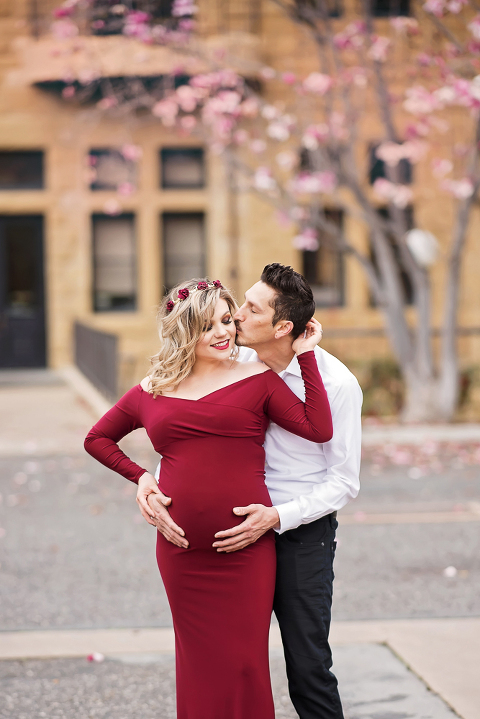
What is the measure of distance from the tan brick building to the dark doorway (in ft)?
0.07

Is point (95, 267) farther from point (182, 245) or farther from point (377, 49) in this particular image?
point (377, 49)

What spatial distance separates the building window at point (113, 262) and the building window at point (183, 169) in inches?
43.1

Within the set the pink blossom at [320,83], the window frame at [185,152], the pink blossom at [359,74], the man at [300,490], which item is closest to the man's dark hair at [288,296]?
the man at [300,490]

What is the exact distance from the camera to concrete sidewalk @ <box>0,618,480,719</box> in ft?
15.1

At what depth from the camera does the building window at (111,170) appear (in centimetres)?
1827

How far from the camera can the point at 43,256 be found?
18500 millimetres

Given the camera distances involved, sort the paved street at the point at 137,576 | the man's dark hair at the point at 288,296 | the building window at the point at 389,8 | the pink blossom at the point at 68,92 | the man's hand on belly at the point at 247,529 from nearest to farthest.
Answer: the man's hand on belly at the point at 247,529 → the man's dark hair at the point at 288,296 → the paved street at the point at 137,576 → the pink blossom at the point at 68,92 → the building window at the point at 389,8

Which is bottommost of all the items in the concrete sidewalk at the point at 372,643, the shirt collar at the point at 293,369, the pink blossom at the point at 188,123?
the concrete sidewalk at the point at 372,643

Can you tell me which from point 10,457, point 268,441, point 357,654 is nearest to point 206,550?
point 268,441

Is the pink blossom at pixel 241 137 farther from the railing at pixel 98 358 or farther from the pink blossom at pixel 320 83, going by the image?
the railing at pixel 98 358

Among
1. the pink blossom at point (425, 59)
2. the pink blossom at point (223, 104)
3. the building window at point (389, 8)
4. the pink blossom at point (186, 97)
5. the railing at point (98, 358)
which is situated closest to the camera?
the pink blossom at point (425, 59)

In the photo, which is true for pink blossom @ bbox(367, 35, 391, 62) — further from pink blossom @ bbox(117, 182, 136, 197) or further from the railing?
pink blossom @ bbox(117, 182, 136, 197)

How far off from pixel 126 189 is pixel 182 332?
13976 millimetres

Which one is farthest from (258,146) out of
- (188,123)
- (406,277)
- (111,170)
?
(406,277)
